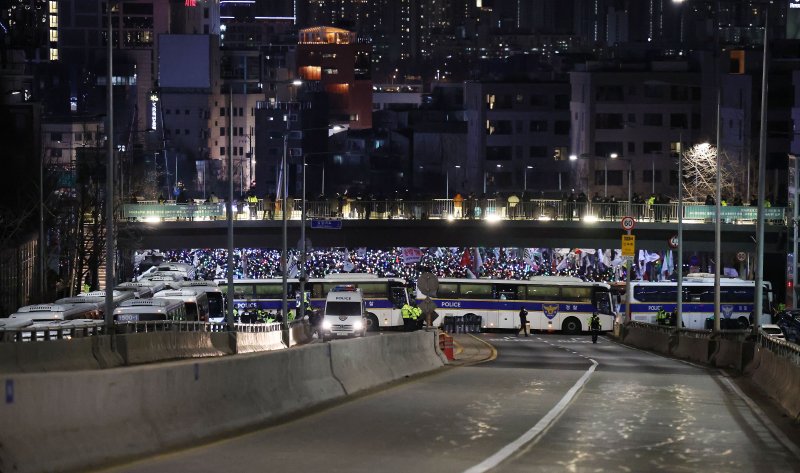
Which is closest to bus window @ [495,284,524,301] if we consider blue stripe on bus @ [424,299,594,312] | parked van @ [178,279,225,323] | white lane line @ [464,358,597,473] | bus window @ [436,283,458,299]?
blue stripe on bus @ [424,299,594,312]

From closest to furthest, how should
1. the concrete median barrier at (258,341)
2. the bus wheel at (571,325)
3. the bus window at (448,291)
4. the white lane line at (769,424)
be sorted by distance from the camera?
the white lane line at (769,424)
the concrete median barrier at (258,341)
the bus window at (448,291)
the bus wheel at (571,325)

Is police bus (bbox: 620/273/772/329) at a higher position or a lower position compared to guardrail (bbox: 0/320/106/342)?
lower

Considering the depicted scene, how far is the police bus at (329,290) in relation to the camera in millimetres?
75750

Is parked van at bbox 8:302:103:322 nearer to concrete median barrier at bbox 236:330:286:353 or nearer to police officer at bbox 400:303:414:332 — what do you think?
concrete median barrier at bbox 236:330:286:353

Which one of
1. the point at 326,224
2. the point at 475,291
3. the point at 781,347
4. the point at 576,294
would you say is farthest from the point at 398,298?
the point at 781,347

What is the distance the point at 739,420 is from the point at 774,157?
4036 inches

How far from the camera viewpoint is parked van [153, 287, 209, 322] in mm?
56906

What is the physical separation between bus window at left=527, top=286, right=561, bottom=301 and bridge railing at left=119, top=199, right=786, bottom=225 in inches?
392

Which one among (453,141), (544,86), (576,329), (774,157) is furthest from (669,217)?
(453,141)

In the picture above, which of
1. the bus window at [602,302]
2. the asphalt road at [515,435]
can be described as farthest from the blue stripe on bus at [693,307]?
the asphalt road at [515,435]

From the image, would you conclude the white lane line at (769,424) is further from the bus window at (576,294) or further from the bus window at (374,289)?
the bus window at (576,294)

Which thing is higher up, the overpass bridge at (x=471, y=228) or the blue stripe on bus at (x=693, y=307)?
the overpass bridge at (x=471, y=228)

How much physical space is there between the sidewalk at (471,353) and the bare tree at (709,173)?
199 ft

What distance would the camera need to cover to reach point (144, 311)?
49562 millimetres
